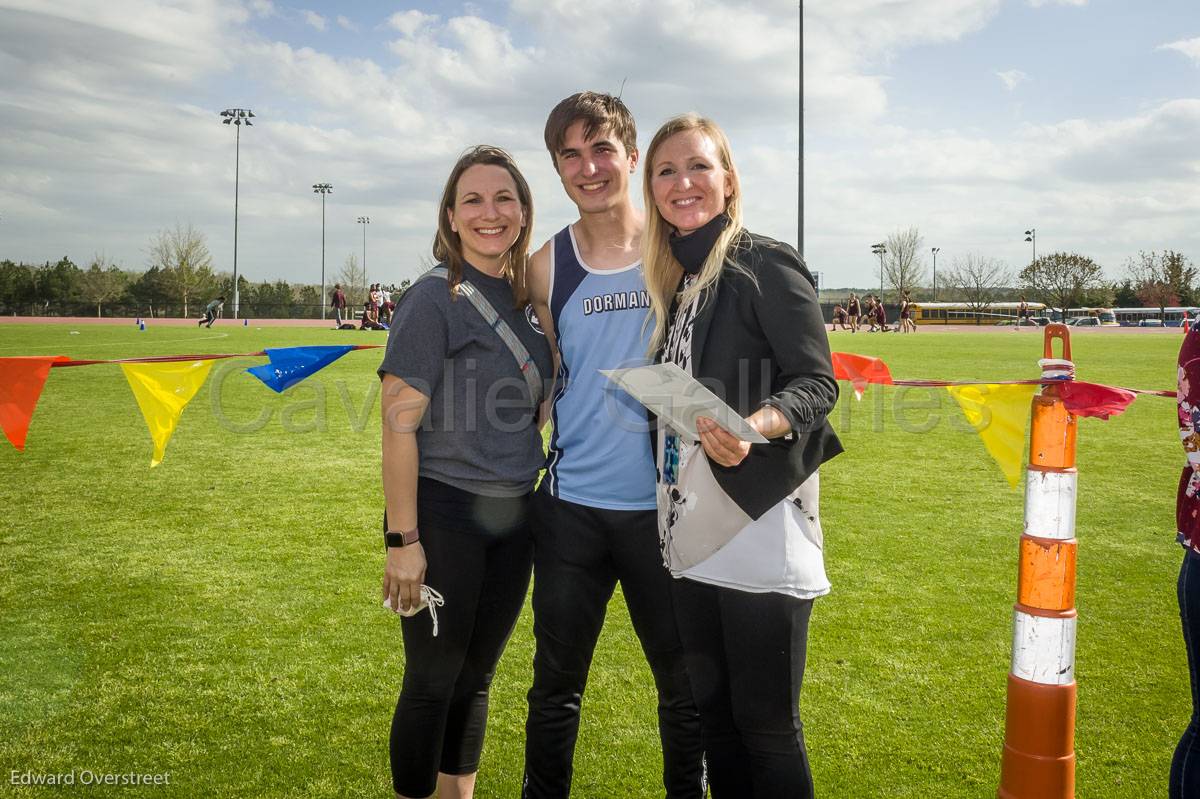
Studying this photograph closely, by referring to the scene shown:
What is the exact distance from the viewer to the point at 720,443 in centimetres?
177

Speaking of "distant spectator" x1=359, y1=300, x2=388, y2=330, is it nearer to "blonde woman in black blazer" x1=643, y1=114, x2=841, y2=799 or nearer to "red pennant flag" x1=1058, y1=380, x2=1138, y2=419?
"blonde woman in black blazer" x1=643, y1=114, x2=841, y2=799

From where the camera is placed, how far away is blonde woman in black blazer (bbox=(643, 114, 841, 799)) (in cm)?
191

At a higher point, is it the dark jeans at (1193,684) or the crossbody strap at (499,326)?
the crossbody strap at (499,326)

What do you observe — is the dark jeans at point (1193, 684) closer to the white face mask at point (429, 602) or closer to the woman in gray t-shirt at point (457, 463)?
the woman in gray t-shirt at point (457, 463)

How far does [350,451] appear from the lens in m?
8.74

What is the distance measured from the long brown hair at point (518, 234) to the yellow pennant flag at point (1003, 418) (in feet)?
6.26

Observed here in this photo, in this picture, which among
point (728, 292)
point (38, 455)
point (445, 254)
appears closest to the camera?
point (728, 292)

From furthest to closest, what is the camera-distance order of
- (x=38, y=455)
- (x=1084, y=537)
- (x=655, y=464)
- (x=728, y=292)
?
1. (x=38, y=455)
2. (x=1084, y=537)
3. (x=655, y=464)
4. (x=728, y=292)

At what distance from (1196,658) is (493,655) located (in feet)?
6.06

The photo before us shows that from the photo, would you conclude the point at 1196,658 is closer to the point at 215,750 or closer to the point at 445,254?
the point at 445,254

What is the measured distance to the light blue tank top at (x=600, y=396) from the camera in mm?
2307

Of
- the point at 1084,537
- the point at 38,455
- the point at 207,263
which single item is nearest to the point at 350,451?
the point at 38,455

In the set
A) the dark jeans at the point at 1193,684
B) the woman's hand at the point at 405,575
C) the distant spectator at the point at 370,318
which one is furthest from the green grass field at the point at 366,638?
the distant spectator at the point at 370,318

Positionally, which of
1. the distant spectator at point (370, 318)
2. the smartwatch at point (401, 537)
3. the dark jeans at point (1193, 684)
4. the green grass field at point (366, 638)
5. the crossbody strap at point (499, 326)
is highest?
the distant spectator at point (370, 318)
